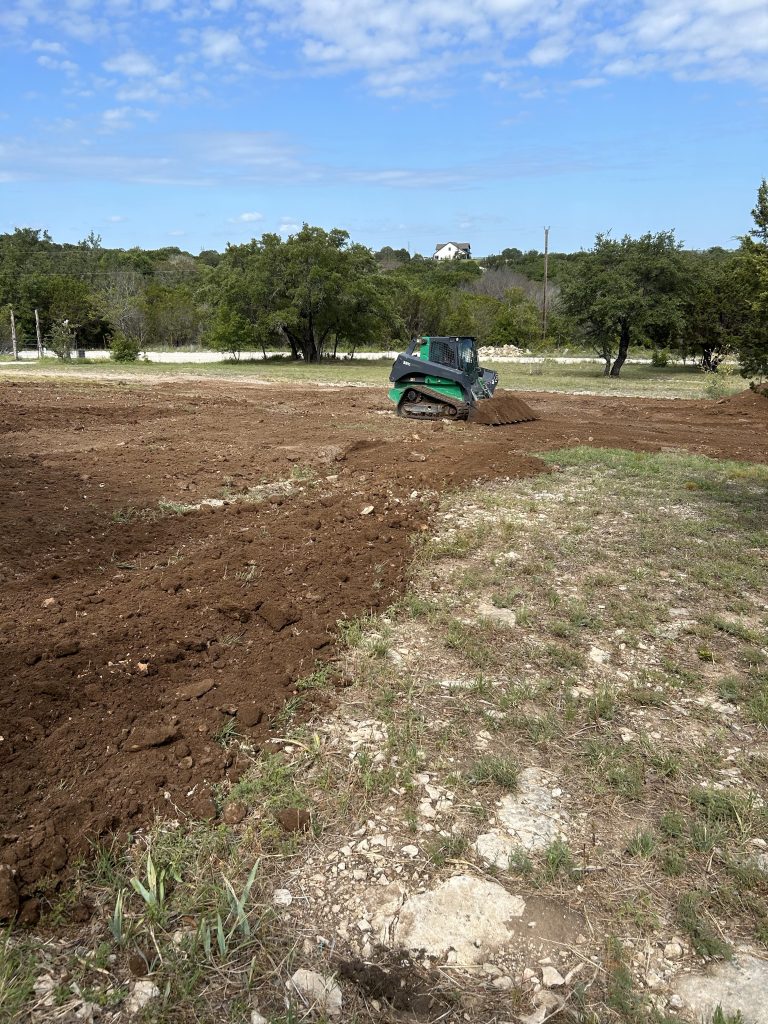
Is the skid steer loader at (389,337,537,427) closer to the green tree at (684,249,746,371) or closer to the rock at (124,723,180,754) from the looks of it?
the rock at (124,723,180,754)

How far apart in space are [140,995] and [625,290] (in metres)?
30.0

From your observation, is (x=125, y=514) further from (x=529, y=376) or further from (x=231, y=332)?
(x=231, y=332)

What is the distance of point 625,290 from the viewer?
28625 millimetres

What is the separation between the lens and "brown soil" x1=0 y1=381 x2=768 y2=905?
3342 mm

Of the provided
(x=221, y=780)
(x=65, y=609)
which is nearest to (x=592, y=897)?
(x=221, y=780)

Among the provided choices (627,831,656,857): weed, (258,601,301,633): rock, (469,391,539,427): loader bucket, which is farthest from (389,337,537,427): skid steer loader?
(627,831,656,857): weed

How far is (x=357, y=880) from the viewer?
2.94m

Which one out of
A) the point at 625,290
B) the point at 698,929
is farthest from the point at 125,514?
the point at 625,290

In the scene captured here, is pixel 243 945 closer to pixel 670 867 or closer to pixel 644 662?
pixel 670 867

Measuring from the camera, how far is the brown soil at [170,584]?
3.34 m

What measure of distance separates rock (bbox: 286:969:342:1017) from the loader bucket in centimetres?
1311

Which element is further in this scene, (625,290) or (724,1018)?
(625,290)

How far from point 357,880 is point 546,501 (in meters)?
6.41

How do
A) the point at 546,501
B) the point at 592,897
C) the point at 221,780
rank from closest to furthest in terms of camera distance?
the point at 592,897
the point at 221,780
the point at 546,501
